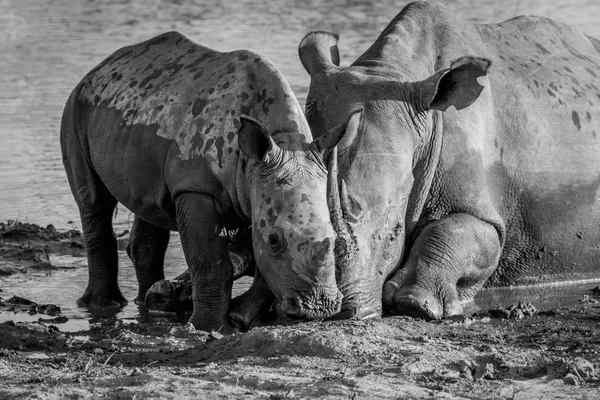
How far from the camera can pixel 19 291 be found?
35.5 feet

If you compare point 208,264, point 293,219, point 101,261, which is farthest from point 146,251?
point 293,219

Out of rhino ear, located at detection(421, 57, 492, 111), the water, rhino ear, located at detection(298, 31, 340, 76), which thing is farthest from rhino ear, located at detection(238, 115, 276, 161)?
the water

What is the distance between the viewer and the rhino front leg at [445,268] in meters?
9.47

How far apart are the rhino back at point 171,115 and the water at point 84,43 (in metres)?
1.15

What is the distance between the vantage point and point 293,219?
27.8ft

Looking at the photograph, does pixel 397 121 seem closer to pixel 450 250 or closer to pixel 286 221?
pixel 450 250

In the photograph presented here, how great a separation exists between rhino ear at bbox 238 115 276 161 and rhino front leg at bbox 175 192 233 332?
2.70ft

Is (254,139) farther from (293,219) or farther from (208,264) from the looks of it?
(208,264)

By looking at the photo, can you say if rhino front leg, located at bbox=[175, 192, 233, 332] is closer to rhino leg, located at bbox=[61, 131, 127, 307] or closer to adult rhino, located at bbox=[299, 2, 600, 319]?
adult rhino, located at bbox=[299, 2, 600, 319]

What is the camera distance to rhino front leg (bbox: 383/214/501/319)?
9.47 meters

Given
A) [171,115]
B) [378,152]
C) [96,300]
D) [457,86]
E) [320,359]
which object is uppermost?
[457,86]

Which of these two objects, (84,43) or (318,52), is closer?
(318,52)

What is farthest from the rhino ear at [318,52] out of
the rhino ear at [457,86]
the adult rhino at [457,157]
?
the rhino ear at [457,86]

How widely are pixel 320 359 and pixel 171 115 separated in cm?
282
